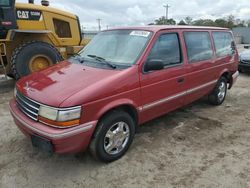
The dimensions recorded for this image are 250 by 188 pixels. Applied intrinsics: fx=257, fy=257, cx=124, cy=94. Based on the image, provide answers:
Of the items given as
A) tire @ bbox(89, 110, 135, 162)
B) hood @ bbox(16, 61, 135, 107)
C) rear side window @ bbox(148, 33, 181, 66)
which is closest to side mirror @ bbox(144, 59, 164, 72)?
rear side window @ bbox(148, 33, 181, 66)

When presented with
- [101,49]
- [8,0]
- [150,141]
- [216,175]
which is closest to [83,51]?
[101,49]

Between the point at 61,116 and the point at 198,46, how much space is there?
3135mm

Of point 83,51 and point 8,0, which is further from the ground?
point 8,0

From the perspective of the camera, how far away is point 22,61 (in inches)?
265

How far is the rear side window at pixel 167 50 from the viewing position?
12.8ft

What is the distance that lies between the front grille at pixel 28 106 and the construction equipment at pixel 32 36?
3559 millimetres

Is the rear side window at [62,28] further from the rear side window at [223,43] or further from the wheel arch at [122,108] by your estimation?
the wheel arch at [122,108]

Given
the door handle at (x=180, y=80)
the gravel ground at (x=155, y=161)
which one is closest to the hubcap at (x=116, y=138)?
the gravel ground at (x=155, y=161)

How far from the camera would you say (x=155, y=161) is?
352 cm

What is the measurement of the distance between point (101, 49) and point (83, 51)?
0.43 meters

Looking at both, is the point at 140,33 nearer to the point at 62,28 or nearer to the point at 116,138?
the point at 116,138

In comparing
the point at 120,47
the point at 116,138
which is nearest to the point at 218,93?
the point at 120,47

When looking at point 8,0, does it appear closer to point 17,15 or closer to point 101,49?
point 17,15

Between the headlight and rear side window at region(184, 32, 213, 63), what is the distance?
2.51m
